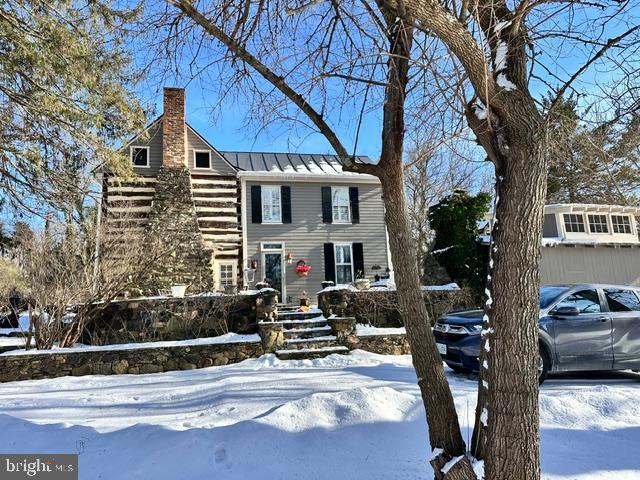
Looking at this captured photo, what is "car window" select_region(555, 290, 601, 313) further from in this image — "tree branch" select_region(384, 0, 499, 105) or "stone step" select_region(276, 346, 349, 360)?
"tree branch" select_region(384, 0, 499, 105)

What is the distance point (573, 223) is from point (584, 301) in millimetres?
11965

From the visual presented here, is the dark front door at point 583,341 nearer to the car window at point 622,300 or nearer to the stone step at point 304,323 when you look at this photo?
the car window at point 622,300

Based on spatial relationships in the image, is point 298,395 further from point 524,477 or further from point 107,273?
point 107,273

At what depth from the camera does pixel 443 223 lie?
1499 centimetres

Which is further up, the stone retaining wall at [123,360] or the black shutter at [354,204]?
the black shutter at [354,204]

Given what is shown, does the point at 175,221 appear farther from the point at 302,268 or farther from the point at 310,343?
the point at 310,343

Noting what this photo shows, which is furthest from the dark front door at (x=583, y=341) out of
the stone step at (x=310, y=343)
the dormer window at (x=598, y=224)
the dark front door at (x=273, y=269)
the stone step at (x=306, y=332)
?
the dormer window at (x=598, y=224)

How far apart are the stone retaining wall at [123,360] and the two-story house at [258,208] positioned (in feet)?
18.8

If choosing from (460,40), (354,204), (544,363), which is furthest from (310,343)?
(354,204)

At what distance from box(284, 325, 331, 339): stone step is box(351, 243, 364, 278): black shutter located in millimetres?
7426

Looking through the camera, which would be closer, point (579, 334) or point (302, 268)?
point (579, 334)

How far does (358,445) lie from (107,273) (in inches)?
324

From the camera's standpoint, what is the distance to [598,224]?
17703mm

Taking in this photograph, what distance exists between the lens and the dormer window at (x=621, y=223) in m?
18.0
